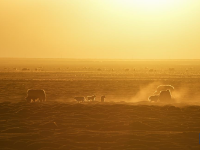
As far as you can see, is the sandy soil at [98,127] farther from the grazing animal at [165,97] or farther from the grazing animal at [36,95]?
the grazing animal at [165,97]

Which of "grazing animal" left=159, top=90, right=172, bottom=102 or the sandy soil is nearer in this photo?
the sandy soil

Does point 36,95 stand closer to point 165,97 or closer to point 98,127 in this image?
point 165,97

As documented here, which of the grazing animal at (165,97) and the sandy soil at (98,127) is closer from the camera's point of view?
the sandy soil at (98,127)

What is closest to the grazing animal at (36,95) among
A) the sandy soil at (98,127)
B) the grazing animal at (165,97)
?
the sandy soil at (98,127)

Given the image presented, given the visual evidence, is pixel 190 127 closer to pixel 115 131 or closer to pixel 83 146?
pixel 115 131

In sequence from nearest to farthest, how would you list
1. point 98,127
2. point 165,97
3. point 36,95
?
point 98,127
point 36,95
point 165,97

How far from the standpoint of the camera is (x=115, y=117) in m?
16.7

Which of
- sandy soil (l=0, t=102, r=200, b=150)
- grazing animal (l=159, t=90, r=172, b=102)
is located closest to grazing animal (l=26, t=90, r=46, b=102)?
sandy soil (l=0, t=102, r=200, b=150)

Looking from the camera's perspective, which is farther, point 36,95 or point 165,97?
point 165,97

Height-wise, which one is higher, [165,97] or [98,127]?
[165,97]

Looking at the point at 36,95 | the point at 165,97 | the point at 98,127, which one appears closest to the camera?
the point at 98,127

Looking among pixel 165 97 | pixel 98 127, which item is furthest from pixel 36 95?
pixel 98 127

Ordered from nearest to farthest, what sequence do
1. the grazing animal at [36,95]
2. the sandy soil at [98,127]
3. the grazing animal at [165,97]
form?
1. the sandy soil at [98,127]
2. the grazing animal at [36,95]
3. the grazing animal at [165,97]

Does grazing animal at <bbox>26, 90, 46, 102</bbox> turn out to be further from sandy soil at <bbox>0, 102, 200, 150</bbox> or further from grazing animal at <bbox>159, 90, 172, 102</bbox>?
grazing animal at <bbox>159, 90, 172, 102</bbox>
